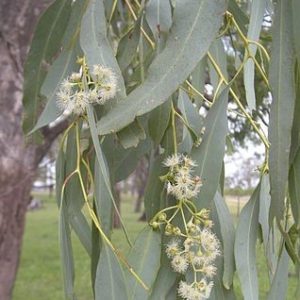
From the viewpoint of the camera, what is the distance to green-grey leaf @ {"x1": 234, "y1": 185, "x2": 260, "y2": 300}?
1.03 meters

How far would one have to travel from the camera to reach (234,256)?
1056 mm

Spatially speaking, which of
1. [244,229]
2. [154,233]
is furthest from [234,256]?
[154,233]

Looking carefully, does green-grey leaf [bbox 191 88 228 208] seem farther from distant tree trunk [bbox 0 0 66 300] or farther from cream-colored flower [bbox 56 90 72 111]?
distant tree trunk [bbox 0 0 66 300]

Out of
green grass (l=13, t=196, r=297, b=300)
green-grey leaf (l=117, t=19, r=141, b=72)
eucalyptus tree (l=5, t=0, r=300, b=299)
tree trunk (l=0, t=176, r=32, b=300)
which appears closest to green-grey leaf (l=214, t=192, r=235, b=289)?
eucalyptus tree (l=5, t=0, r=300, b=299)

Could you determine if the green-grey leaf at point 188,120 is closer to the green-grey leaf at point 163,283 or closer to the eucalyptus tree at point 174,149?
the eucalyptus tree at point 174,149

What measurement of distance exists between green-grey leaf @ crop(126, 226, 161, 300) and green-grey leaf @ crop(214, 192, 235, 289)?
13 cm

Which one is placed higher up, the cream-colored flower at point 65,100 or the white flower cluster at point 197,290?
the cream-colored flower at point 65,100

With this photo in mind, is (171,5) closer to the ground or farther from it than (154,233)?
farther from it

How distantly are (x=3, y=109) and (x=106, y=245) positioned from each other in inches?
63.3

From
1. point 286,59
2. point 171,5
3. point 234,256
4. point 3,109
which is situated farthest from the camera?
point 3,109

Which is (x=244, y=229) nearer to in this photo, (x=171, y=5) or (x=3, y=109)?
(x=171, y=5)

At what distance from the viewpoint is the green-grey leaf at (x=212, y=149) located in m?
1.03

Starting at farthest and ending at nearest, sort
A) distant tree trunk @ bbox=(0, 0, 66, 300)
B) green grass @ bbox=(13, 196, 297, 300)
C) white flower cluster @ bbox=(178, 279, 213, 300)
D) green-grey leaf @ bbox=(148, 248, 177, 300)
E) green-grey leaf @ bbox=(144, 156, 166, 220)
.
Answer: green grass @ bbox=(13, 196, 297, 300) → distant tree trunk @ bbox=(0, 0, 66, 300) → green-grey leaf @ bbox=(144, 156, 166, 220) → green-grey leaf @ bbox=(148, 248, 177, 300) → white flower cluster @ bbox=(178, 279, 213, 300)

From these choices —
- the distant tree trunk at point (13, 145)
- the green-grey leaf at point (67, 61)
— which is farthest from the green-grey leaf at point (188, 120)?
the distant tree trunk at point (13, 145)
